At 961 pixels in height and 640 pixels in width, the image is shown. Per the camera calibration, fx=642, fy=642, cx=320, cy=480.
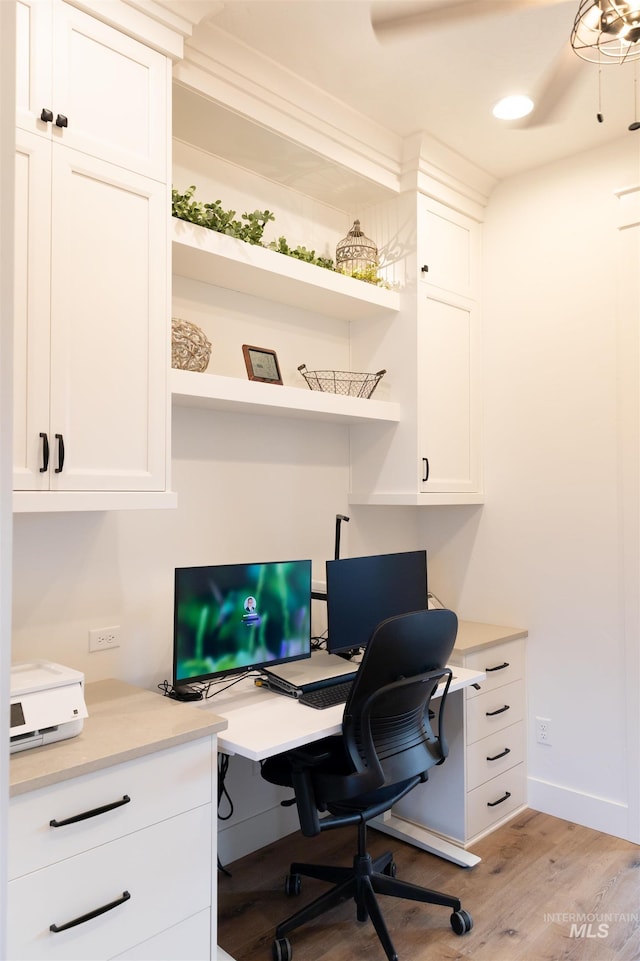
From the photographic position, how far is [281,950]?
190 centimetres

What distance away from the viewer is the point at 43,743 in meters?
1.47

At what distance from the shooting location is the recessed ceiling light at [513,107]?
2.42 meters

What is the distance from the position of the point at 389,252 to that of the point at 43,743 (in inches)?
94.2

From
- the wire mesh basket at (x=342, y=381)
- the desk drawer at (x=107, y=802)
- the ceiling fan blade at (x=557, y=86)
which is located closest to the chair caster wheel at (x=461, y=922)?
the desk drawer at (x=107, y=802)

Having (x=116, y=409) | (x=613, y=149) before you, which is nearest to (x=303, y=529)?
(x=116, y=409)

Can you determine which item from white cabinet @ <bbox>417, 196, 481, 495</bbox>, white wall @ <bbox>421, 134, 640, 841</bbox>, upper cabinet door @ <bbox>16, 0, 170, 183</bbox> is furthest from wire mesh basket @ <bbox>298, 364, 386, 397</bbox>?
upper cabinet door @ <bbox>16, 0, 170, 183</bbox>

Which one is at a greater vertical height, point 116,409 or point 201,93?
point 201,93

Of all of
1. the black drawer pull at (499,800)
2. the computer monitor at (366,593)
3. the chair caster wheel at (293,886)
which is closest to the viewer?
the chair caster wheel at (293,886)

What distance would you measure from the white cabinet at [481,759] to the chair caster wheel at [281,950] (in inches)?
35.7

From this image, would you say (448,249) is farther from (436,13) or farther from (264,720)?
(264,720)

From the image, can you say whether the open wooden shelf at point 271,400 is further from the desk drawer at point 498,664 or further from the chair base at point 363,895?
the chair base at point 363,895

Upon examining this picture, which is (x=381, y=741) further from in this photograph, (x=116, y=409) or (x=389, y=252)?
(x=389, y=252)

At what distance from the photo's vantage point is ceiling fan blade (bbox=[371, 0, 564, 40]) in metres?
1.49

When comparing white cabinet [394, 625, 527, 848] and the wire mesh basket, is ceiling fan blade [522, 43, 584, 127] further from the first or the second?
white cabinet [394, 625, 527, 848]
